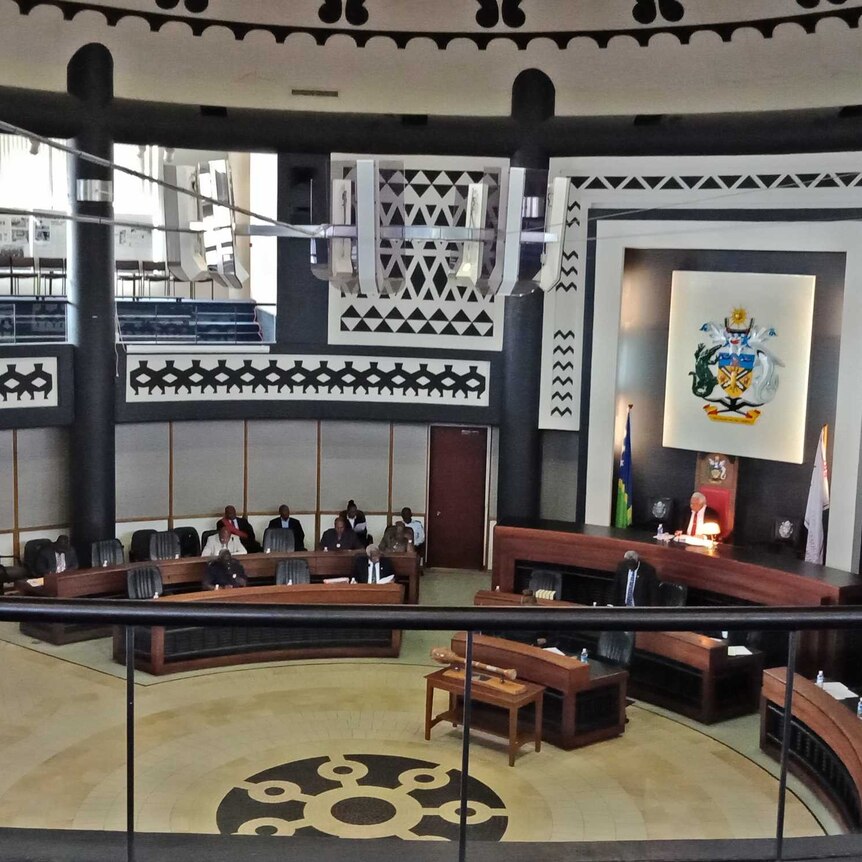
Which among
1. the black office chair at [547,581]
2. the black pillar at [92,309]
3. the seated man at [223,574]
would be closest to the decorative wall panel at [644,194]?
the black office chair at [547,581]

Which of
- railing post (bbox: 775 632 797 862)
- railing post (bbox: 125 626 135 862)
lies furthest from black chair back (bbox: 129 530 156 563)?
railing post (bbox: 775 632 797 862)

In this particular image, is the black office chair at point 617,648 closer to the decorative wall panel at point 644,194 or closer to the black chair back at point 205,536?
the decorative wall panel at point 644,194

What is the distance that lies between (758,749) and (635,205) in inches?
422

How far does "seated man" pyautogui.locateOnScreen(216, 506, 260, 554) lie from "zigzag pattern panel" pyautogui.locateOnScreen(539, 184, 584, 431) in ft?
13.4

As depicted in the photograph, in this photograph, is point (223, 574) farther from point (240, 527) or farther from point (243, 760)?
point (243, 760)

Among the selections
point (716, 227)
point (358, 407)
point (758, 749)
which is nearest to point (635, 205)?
point (716, 227)

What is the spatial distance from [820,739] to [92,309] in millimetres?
10427

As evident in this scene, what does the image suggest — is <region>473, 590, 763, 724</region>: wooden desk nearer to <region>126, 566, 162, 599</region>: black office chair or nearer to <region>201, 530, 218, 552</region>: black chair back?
<region>126, 566, 162, 599</region>: black office chair

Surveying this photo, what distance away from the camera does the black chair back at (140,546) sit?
13875 millimetres

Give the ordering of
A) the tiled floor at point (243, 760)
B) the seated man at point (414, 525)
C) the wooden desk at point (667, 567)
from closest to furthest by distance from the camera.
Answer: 1. the tiled floor at point (243, 760)
2. the wooden desk at point (667, 567)
3. the seated man at point (414, 525)

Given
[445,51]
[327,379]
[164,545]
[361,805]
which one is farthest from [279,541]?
[361,805]

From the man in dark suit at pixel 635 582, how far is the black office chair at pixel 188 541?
5581 millimetres

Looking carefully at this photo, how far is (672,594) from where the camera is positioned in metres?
11.4

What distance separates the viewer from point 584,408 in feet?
45.5
